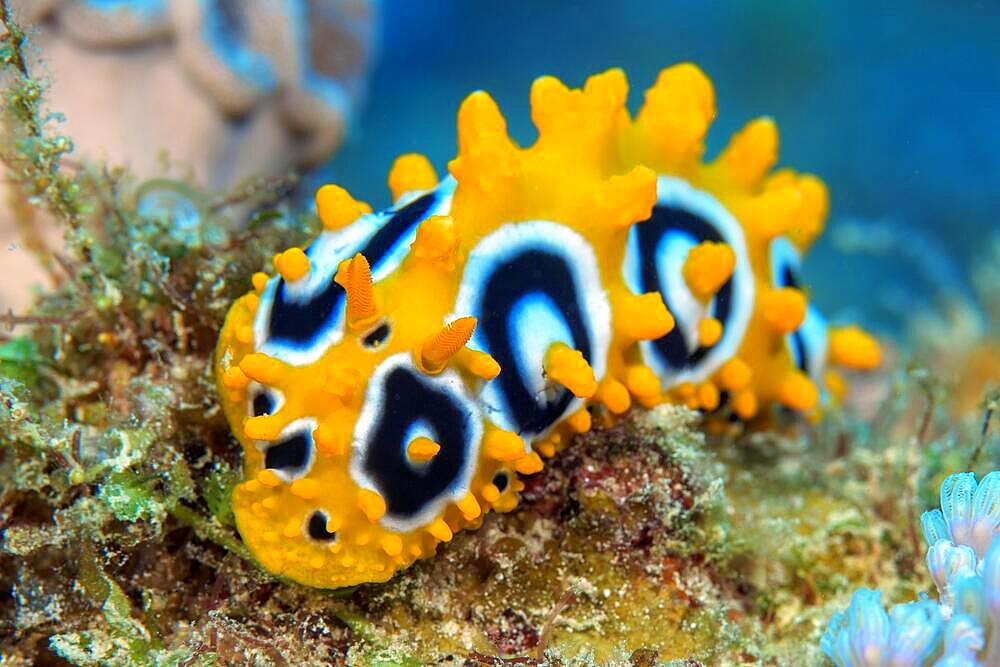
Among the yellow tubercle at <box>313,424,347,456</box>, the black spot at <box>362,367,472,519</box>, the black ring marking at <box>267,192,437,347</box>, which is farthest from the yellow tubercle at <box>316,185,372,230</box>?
the yellow tubercle at <box>313,424,347,456</box>

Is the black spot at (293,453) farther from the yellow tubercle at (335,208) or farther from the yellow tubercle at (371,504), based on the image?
the yellow tubercle at (335,208)

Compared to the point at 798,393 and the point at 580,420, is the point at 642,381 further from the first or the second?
the point at 798,393

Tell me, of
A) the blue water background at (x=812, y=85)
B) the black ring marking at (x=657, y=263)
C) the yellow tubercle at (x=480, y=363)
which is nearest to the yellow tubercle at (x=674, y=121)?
the black ring marking at (x=657, y=263)

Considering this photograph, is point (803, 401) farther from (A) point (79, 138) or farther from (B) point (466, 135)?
(A) point (79, 138)

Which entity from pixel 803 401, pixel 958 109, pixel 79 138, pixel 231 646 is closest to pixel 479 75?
pixel 958 109

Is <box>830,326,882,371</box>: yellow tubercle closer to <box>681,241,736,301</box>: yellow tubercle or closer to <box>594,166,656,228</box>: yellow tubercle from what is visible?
<box>681,241,736,301</box>: yellow tubercle

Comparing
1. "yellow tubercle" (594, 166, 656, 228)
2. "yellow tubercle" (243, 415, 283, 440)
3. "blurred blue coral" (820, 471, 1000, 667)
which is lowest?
→ "blurred blue coral" (820, 471, 1000, 667)
